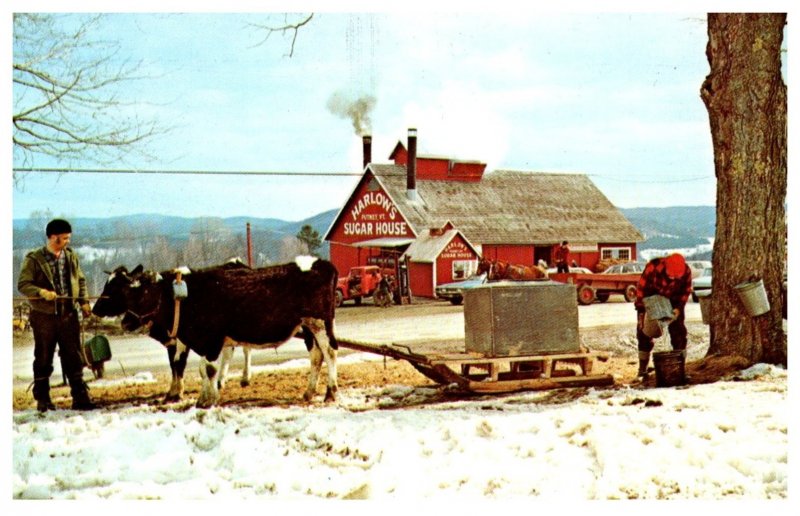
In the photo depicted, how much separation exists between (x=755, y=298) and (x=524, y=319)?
246cm

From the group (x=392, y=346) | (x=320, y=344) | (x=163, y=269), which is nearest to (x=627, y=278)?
(x=392, y=346)

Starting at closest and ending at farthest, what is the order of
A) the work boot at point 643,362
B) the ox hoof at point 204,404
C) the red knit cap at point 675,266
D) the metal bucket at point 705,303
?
the ox hoof at point 204,404 → the red knit cap at point 675,266 → the work boot at point 643,362 → the metal bucket at point 705,303

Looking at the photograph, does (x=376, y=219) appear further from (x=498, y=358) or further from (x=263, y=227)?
(x=498, y=358)

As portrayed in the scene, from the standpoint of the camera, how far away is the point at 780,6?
25.7 ft

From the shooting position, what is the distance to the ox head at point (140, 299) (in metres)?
7.49

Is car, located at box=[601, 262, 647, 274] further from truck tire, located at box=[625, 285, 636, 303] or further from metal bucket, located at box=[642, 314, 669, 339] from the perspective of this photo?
metal bucket, located at box=[642, 314, 669, 339]

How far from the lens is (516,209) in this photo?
10.9 meters

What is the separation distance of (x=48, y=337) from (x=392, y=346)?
3.40 metres

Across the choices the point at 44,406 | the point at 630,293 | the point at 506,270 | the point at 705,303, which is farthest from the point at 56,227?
the point at 630,293

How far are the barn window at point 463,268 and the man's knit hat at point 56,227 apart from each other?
4.46 meters

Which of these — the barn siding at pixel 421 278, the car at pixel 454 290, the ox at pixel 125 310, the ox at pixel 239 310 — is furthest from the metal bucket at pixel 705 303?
the ox at pixel 125 310

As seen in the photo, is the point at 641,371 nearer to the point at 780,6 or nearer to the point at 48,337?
the point at 780,6

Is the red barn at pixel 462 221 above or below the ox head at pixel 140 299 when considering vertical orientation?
above

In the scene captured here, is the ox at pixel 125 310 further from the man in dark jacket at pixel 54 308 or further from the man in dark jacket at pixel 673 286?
the man in dark jacket at pixel 673 286
